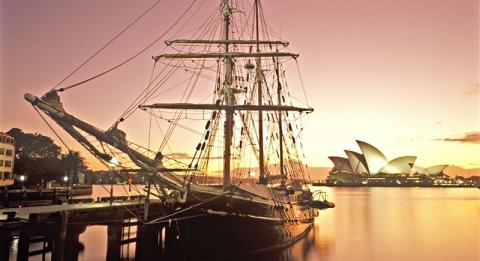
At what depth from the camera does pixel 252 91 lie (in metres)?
35.3

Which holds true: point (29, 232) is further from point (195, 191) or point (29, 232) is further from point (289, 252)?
point (289, 252)

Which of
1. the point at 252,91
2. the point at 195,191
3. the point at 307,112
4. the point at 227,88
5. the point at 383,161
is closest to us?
the point at 195,191

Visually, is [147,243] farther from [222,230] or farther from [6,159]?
[6,159]

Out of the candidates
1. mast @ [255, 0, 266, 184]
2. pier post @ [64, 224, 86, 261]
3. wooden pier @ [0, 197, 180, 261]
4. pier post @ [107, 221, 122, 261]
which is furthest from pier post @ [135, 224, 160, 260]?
mast @ [255, 0, 266, 184]

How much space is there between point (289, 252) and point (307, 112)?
10.3m

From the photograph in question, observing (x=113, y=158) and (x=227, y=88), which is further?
(x=227, y=88)

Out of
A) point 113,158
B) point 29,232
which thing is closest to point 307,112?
point 113,158

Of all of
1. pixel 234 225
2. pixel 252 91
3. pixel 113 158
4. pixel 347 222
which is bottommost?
pixel 347 222

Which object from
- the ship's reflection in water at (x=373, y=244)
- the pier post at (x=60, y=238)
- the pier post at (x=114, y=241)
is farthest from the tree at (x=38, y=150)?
the pier post at (x=60, y=238)

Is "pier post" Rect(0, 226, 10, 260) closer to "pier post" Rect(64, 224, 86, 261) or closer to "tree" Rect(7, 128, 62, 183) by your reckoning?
"pier post" Rect(64, 224, 86, 261)

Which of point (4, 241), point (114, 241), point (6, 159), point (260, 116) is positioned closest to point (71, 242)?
point (114, 241)

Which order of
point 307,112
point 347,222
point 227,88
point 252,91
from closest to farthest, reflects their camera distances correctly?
point 227,88
point 307,112
point 252,91
point 347,222

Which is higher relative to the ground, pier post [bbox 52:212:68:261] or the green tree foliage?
the green tree foliage

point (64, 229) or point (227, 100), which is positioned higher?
point (227, 100)
